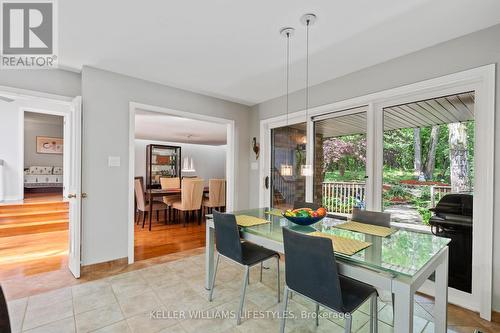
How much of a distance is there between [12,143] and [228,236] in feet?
18.8

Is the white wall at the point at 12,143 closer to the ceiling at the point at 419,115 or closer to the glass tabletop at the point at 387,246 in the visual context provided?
the glass tabletop at the point at 387,246

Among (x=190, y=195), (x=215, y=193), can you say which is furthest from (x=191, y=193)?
(x=215, y=193)

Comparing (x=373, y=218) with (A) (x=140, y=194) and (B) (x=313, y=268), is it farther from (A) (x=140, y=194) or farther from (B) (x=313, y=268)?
(A) (x=140, y=194)

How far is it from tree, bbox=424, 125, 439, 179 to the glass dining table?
0.92 m

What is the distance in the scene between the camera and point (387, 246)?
59.8 inches

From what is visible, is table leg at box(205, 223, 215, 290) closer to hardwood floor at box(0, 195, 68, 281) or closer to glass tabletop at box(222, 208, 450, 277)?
glass tabletop at box(222, 208, 450, 277)

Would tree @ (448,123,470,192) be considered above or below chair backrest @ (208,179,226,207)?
above

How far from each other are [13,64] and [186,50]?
1870 millimetres

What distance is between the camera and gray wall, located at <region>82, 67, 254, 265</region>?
9.01ft

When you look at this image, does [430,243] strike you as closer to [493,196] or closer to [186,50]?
[493,196]

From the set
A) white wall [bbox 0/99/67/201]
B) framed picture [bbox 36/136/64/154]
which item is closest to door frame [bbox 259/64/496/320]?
white wall [bbox 0/99/67/201]

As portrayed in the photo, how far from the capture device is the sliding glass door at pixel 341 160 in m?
2.93

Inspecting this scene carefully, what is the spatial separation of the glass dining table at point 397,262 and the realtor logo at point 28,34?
237cm

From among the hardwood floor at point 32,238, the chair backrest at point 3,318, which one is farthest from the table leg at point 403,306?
the hardwood floor at point 32,238
